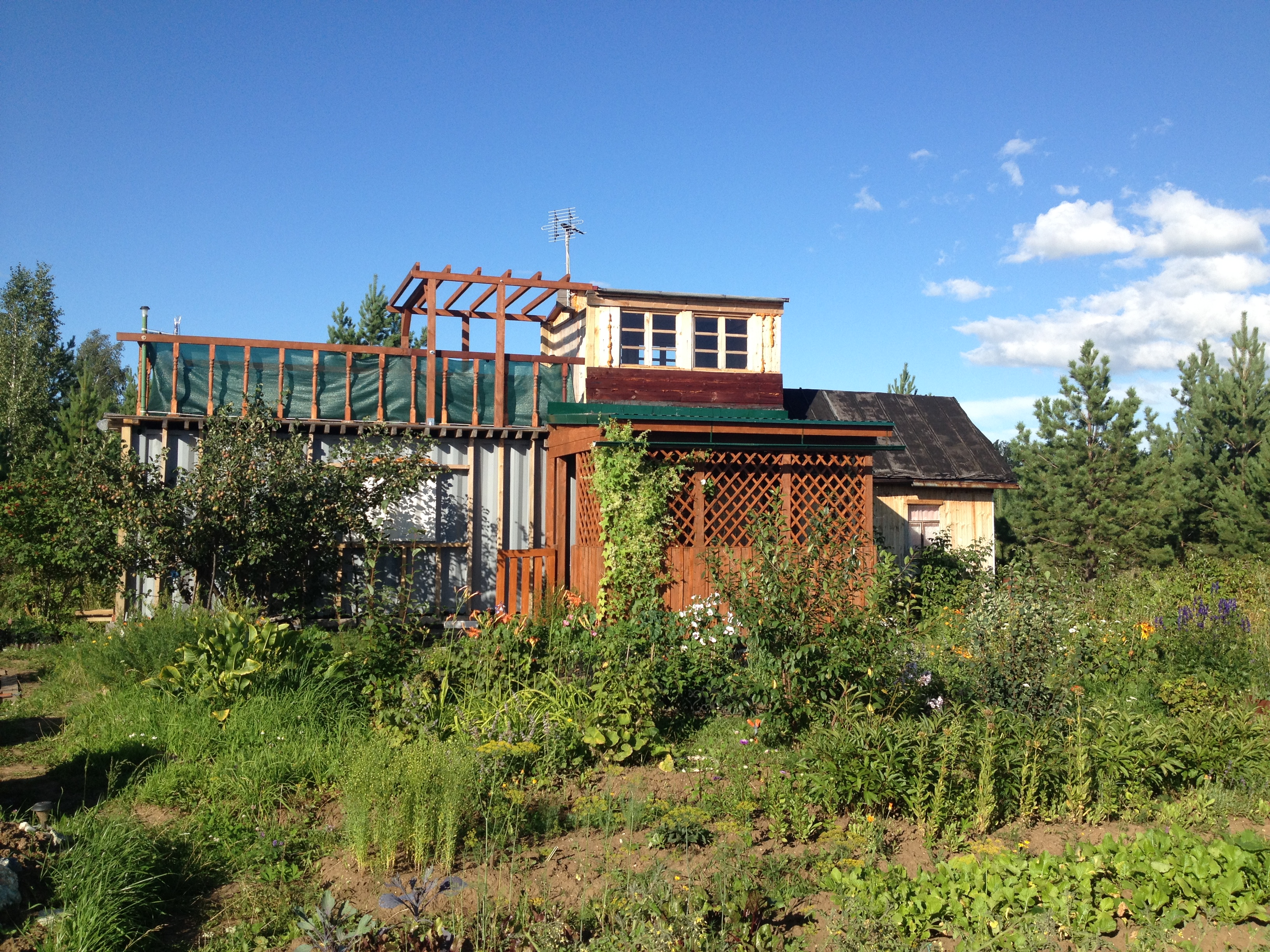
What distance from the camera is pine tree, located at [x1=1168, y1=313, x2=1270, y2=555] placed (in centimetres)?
1877

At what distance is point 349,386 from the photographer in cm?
1386

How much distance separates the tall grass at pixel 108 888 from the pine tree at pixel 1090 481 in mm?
17309

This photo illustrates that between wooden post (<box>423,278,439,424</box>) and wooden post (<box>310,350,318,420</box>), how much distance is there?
1571 millimetres

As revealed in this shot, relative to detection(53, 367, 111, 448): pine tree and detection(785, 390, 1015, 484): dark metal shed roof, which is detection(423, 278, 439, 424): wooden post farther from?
detection(53, 367, 111, 448): pine tree

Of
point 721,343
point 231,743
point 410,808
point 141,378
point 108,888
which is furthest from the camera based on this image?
point 721,343

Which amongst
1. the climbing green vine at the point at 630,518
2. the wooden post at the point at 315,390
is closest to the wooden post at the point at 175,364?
the wooden post at the point at 315,390

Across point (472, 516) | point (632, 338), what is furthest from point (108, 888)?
point (632, 338)

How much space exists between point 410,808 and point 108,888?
130 centimetres

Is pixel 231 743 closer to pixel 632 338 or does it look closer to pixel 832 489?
pixel 832 489

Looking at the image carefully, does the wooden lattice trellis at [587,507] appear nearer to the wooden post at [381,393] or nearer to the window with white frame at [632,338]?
the window with white frame at [632,338]

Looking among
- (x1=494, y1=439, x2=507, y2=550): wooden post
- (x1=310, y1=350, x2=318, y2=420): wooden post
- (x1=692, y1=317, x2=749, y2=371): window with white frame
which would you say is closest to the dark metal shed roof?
(x1=692, y1=317, x2=749, y2=371): window with white frame

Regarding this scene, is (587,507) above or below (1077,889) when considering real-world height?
above

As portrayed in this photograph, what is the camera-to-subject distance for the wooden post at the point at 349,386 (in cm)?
1382

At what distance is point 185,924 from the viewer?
4.18 metres
